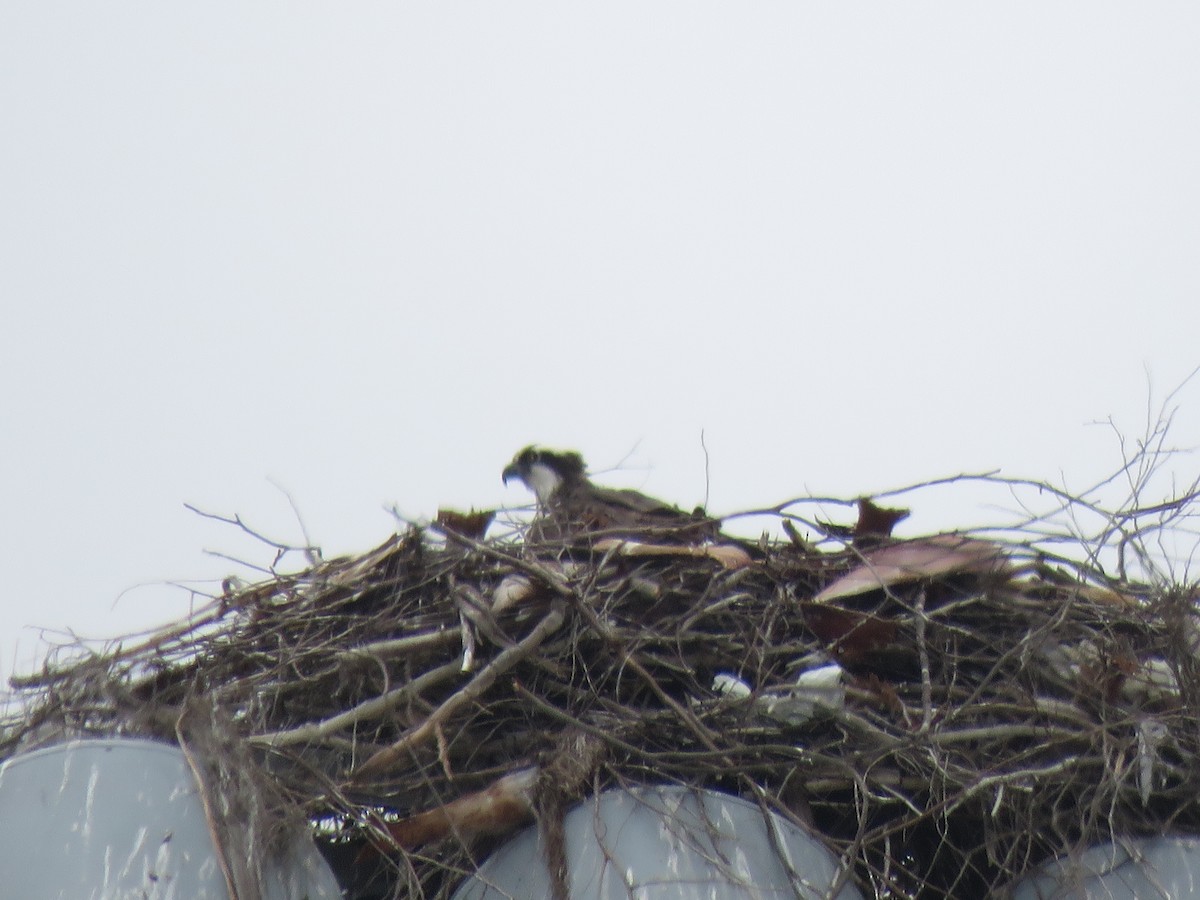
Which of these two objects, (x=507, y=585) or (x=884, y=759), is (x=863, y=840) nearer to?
(x=884, y=759)

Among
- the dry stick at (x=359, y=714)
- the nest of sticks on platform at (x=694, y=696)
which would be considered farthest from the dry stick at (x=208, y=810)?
the dry stick at (x=359, y=714)

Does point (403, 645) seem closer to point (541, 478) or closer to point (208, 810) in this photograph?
point (208, 810)

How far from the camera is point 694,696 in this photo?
3.38 m

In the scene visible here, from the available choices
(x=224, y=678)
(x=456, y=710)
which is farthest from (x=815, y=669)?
(x=224, y=678)

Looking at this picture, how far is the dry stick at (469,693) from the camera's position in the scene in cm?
303

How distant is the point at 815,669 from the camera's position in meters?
3.50

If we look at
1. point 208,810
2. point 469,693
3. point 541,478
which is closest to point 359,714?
point 469,693

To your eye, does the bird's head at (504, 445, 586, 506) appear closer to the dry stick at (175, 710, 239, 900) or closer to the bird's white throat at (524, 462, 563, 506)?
the bird's white throat at (524, 462, 563, 506)

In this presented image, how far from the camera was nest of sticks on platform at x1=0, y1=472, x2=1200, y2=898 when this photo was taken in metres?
3.01

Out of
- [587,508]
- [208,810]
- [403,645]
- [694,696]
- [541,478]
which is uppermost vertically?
[541,478]

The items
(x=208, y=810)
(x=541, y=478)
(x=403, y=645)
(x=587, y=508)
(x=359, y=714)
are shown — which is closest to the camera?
(x=208, y=810)

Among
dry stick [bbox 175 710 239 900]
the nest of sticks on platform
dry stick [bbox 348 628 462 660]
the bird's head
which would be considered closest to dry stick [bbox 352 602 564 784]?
the nest of sticks on platform

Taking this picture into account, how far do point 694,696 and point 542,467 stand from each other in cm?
430

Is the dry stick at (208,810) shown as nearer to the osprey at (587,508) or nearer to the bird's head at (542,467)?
the osprey at (587,508)
